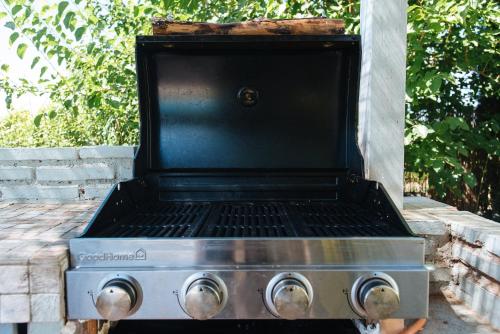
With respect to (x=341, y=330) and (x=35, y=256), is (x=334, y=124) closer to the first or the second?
(x=341, y=330)

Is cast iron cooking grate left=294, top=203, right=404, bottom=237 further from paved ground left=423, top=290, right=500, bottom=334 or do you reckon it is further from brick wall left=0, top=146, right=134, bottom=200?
brick wall left=0, top=146, right=134, bottom=200

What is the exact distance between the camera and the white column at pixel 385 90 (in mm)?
1741

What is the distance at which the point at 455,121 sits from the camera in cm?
218

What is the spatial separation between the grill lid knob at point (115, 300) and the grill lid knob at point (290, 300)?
0.40m

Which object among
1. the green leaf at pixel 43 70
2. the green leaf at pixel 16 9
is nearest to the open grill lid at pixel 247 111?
the green leaf at pixel 16 9

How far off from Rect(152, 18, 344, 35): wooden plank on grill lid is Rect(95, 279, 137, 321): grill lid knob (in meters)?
1.08

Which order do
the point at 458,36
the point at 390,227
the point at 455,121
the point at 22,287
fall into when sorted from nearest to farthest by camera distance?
the point at 22,287
the point at 390,227
the point at 455,121
the point at 458,36

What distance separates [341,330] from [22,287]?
1.12 m

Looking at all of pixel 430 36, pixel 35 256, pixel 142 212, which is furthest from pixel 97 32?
pixel 430 36

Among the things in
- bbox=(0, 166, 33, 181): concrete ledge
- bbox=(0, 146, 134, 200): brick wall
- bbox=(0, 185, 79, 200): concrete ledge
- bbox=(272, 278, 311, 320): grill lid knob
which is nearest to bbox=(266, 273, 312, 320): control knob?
bbox=(272, 278, 311, 320): grill lid knob

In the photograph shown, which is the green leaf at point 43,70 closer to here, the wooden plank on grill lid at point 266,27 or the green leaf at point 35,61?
the green leaf at point 35,61

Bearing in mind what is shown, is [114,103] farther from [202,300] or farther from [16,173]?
[202,300]

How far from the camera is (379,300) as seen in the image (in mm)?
940

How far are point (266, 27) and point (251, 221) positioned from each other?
87 cm
